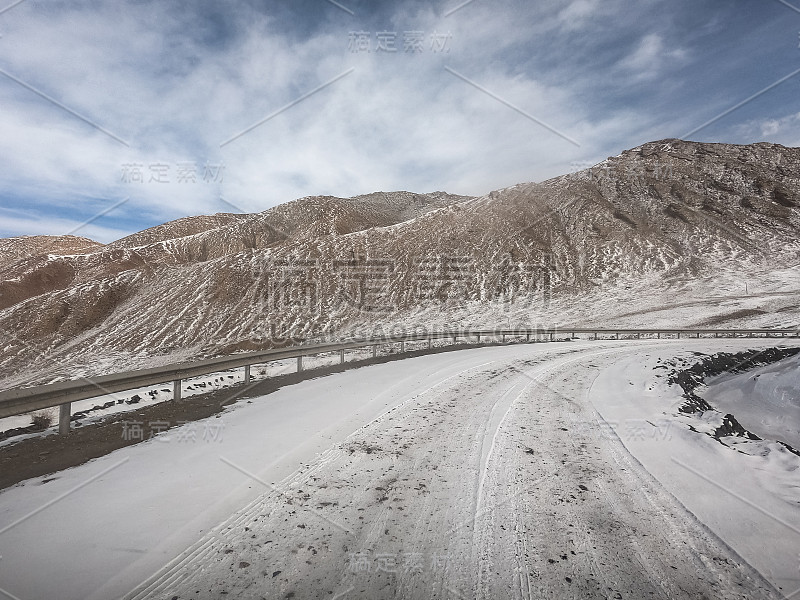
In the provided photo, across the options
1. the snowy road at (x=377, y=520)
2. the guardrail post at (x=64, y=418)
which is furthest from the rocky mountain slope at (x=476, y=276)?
the snowy road at (x=377, y=520)

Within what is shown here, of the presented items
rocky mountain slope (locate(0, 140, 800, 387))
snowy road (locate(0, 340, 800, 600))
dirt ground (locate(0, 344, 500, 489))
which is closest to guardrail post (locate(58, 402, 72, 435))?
dirt ground (locate(0, 344, 500, 489))

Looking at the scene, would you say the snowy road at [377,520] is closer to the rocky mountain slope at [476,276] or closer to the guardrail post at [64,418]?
the guardrail post at [64,418]

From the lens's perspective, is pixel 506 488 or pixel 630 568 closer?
pixel 630 568

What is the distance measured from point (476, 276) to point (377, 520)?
5508cm

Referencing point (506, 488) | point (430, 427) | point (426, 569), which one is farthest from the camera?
point (430, 427)

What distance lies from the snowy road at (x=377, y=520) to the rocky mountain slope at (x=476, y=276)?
98.0ft

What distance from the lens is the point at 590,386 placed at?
393 inches

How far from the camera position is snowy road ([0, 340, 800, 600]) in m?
2.86

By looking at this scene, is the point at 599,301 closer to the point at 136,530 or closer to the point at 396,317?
the point at 396,317

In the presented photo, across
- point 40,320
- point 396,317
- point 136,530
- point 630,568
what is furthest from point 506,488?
point 40,320

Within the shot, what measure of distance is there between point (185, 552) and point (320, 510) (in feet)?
3.91

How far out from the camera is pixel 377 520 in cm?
368

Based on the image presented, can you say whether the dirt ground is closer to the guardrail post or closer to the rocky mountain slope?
the guardrail post

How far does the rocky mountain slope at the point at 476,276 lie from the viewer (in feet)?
133
